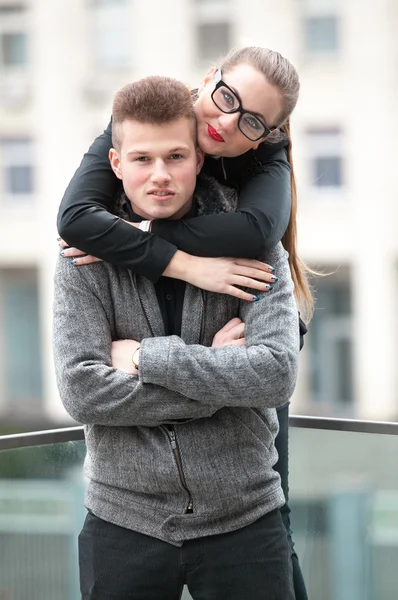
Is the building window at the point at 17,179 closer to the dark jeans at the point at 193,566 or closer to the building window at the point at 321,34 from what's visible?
the building window at the point at 321,34

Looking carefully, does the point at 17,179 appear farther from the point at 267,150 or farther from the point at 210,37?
the point at 267,150

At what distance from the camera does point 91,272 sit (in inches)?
71.3

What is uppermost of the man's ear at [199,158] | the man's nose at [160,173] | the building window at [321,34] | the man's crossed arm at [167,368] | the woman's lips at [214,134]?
the building window at [321,34]

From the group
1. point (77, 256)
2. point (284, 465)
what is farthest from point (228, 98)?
point (284, 465)

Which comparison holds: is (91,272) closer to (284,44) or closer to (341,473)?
(341,473)

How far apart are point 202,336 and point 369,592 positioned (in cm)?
104

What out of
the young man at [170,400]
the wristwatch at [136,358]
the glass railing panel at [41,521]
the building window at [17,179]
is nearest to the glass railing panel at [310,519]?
the glass railing panel at [41,521]

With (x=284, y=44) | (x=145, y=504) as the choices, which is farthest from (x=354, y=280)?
(x=145, y=504)

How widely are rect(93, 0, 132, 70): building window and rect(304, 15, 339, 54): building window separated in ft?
7.66

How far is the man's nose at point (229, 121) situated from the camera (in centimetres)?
178

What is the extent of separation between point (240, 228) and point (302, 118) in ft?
37.6

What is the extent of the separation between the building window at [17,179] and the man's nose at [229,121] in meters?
12.3

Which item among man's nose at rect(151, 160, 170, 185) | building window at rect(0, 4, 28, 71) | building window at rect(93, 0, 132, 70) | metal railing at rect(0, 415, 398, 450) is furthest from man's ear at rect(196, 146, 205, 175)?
building window at rect(0, 4, 28, 71)

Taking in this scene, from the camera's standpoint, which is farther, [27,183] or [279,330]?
[27,183]
